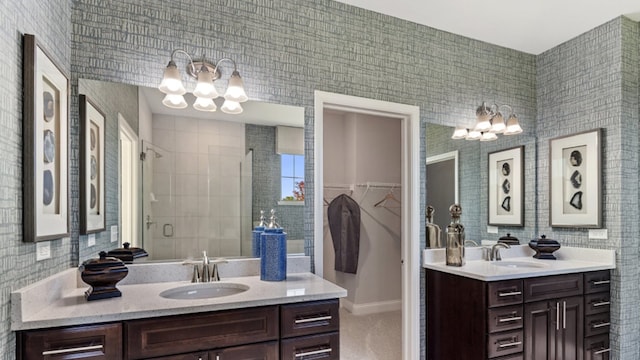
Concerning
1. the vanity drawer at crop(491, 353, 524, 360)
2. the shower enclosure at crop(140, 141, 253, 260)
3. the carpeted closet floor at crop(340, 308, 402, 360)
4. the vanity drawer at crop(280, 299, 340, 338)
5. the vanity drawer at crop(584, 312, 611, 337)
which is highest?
the shower enclosure at crop(140, 141, 253, 260)

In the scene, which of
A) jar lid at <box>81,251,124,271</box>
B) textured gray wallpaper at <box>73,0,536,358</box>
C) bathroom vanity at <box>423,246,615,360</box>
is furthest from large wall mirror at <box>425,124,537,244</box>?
jar lid at <box>81,251,124,271</box>

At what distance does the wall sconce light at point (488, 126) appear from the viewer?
2.91 meters

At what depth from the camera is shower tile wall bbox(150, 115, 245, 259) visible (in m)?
2.03

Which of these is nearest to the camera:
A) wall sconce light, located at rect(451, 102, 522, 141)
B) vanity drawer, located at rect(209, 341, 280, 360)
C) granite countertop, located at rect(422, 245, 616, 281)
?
vanity drawer, located at rect(209, 341, 280, 360)

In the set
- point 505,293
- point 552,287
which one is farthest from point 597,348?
point 505,293

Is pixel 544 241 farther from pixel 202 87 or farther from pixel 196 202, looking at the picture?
pixel 202 87

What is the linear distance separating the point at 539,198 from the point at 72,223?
11.4ft

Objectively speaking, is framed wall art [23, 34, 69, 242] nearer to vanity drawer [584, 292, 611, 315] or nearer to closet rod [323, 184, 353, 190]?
closet rod [323, 184, 353, 190]

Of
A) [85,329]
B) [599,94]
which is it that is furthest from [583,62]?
[85,329]

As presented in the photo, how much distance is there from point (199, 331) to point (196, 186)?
0.85 m

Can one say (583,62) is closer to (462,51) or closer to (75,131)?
(462,51)

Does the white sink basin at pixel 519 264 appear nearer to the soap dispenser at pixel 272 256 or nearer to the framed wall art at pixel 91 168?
the soap dispenser at pixel 272 256

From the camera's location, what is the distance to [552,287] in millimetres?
2447

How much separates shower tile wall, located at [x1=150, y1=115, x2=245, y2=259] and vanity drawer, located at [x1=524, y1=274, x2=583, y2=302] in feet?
6.19
